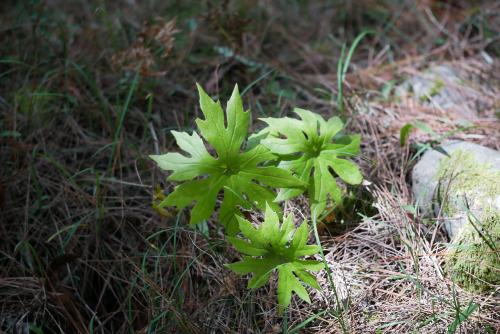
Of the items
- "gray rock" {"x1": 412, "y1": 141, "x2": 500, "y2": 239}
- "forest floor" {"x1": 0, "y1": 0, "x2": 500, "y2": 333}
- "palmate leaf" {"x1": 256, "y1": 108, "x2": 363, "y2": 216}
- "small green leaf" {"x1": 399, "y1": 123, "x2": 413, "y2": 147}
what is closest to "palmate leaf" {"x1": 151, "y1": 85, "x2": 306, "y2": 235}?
"palmate leaf" {"x1": 256, "y1": 108, "x2": 363, "y2": 216}

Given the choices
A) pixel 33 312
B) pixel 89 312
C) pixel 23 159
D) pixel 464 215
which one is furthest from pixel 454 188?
pixel 23 159

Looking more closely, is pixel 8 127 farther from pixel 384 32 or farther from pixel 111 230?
pixel 384 32

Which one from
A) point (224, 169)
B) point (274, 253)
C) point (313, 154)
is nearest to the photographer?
point (274, 253)

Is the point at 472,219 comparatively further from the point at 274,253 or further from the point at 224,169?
the point at 224,169

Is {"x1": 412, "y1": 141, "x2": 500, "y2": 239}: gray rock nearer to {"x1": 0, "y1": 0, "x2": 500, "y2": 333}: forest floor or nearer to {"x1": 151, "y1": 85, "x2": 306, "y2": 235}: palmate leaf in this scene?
{"x1": 0, "y1": 0, "x2": 500, "y2": 333}: forest floor

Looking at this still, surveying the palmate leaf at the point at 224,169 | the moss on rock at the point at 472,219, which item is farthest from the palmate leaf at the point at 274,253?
the moss on rock at the point at 472,219

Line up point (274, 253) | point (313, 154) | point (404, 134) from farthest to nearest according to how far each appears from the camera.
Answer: point (404, 134) < point (313, 154) < point (274, 253)

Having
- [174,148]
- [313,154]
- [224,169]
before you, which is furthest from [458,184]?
[174,148]
